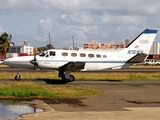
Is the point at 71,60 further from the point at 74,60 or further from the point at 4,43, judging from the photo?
the point at 4,43

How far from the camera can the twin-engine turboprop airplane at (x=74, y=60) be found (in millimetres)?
32031

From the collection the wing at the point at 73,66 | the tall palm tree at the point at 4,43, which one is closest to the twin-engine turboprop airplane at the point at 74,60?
the wing at the point at 73,66

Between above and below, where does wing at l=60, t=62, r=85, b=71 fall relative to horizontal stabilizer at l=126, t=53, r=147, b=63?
below

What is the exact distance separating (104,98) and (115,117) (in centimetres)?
685

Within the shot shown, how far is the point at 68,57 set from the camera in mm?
32688

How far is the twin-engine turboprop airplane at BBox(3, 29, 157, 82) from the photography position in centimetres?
3203

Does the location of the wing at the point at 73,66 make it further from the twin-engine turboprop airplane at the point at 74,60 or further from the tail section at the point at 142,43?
the tail section at the point at 142,43

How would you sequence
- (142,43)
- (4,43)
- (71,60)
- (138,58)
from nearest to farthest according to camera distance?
(138,58) < (71,60) < (142,43) < (4,43)

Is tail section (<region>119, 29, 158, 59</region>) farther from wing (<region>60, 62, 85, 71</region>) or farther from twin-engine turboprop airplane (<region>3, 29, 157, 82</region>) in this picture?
wing (<region>60, 62, 85, 71</region>)

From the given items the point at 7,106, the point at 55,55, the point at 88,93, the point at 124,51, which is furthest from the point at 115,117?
the point at 124,51

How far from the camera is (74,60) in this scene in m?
32.7

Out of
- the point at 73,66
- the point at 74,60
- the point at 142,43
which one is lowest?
the point at 73,66

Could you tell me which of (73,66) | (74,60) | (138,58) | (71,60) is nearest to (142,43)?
(138,58)

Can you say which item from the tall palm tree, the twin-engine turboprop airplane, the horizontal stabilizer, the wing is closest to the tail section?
the twin-engine turboprop airplane
